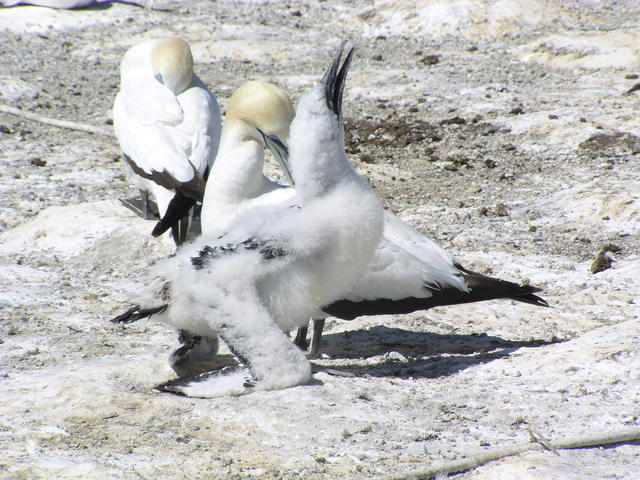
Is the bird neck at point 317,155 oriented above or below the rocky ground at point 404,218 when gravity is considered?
above

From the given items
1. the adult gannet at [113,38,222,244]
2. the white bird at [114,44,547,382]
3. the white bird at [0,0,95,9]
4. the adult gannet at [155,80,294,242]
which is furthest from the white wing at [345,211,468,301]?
the white bird at [0,0,95,9]

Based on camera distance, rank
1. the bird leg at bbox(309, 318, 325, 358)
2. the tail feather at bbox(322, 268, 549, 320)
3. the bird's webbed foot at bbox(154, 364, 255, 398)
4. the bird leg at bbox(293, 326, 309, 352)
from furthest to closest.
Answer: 1. the bird leg at bbox(293, 326, 309, 352)
2. the bird leg at bbox(309, 318, 325, 358)
3. the tail feather at bbox(322, 268, 549, 320)
4. the bird's webbed foot at bbox(154, 364, 255, 398)

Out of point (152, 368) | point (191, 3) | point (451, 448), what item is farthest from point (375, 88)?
point (451, 448)

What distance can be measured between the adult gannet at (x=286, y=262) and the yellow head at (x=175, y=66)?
2.74 m

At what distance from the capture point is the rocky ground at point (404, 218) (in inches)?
112

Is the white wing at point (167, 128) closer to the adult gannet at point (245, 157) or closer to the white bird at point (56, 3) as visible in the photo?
the adult gannet at point (245, 157)

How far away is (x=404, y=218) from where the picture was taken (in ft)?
19.5

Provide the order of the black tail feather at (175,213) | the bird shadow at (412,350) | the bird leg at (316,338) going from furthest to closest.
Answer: the black tail feather at (175,213) → the bird leg at (316,338) → the bird shadow at (412,350)

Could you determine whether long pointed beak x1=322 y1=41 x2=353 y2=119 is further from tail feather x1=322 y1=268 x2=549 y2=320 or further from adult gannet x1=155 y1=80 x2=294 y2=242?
adult gannet x1=155 y1=80 x2=294 y2=242

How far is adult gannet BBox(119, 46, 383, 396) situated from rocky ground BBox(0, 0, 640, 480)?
15 cm

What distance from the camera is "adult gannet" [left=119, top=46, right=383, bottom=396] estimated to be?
3.27m

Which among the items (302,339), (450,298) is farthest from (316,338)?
(450,298)

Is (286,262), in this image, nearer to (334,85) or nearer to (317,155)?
(317,155)

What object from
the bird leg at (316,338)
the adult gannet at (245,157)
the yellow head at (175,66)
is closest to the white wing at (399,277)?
the bird leg at (316,338)
